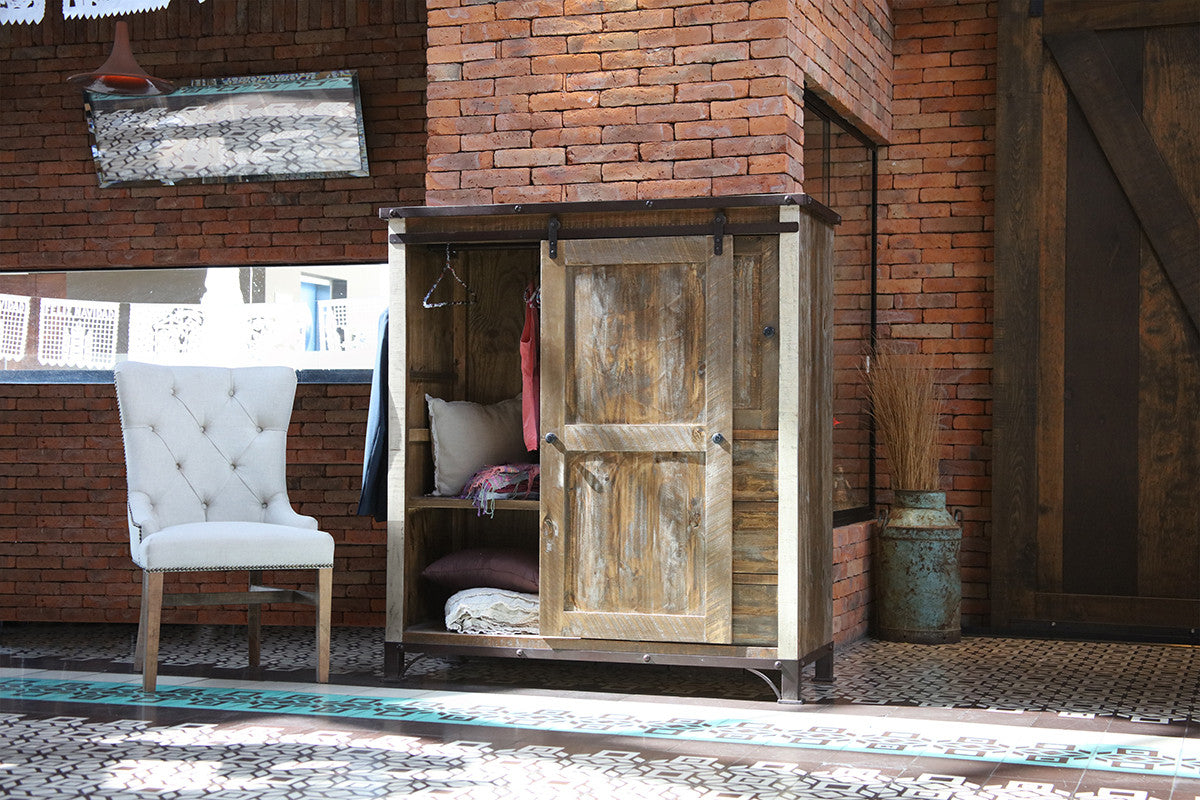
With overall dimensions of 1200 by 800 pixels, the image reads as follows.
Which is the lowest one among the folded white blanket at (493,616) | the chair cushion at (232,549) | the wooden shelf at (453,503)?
the folded white blanket at (493,616)

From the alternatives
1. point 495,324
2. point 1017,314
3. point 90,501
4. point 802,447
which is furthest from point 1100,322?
point 90,501

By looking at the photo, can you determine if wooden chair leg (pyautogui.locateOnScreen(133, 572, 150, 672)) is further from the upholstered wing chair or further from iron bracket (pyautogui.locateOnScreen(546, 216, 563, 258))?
iron bracket (pyautogui.locateOnScreen(546, 216, 563, 258))

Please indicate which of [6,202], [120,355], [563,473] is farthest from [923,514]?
[6,202]

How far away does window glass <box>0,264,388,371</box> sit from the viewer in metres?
7.08

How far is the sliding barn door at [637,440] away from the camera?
4.90m

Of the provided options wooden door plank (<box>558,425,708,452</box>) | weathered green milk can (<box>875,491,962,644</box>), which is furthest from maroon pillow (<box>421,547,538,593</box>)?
weathered green milk can (<box>875,491,962,644</box>)

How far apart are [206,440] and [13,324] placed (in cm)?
245

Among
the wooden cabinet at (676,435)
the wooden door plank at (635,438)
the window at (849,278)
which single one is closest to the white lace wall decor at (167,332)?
the wooden cabinet at (676,435)

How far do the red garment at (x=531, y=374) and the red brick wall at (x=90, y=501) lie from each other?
191 cm

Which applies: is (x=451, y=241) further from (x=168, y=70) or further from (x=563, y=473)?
(x=168, y=70)

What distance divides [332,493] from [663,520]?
2639 millimetres

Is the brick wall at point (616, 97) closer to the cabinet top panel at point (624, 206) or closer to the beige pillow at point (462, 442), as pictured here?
the cabinet top panel at point (624, 206)

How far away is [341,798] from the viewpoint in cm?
344

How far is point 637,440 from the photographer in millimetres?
4961
